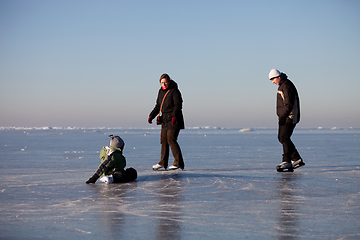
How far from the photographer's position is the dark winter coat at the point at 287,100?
717 cm

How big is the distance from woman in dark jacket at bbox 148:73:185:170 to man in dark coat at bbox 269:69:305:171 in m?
1.89

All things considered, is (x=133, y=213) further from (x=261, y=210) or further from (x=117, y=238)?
(x=261, y=210)

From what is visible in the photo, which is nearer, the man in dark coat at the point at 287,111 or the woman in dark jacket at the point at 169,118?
the man in dark coat at the point at 287,111

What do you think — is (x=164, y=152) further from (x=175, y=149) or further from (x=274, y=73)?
(x=274, y=73)

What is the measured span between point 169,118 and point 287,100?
89.7 inches

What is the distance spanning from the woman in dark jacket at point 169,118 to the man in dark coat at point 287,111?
6.20 feet

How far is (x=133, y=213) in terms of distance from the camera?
11.7 feet

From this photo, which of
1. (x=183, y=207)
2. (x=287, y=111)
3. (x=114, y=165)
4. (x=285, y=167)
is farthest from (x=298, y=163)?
(x=183, y=207)

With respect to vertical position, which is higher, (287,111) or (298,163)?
(287,111)

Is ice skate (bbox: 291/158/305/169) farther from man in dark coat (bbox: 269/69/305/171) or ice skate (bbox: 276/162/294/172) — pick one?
ice skate (bbox: 276/162/294/172)

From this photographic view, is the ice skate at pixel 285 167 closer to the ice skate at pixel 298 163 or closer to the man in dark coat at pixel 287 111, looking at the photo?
the man in dark coat at pixel 287 111

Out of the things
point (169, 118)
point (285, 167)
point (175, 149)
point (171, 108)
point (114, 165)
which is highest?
point (171, 108)

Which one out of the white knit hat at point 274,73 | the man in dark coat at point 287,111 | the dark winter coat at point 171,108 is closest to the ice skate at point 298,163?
the man in dark coat at point 287,111

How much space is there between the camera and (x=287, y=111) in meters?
7.17
